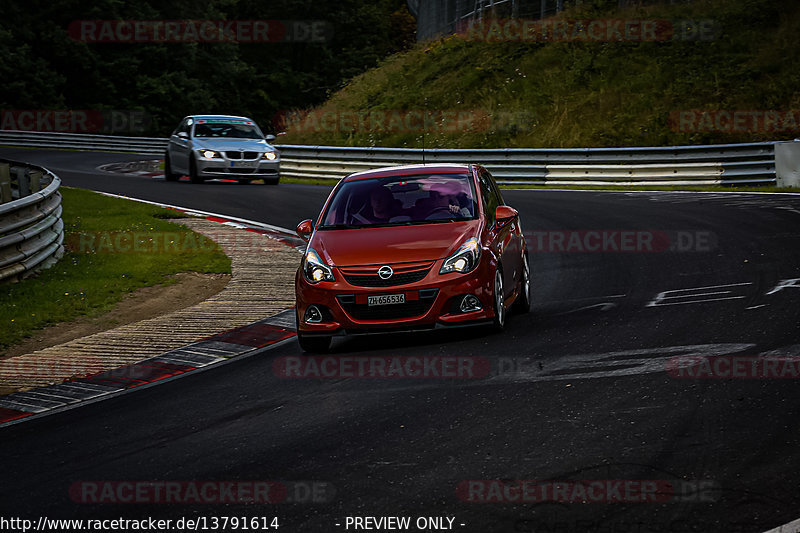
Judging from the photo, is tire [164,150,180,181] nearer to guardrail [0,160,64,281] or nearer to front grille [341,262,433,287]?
guardrail [0,160,64,281]

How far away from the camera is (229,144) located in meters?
28.1

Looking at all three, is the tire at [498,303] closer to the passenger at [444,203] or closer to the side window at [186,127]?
the passenger at [444,203]

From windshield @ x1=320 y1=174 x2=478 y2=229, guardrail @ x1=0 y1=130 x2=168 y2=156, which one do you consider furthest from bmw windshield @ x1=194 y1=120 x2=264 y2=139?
windshield @ x1=320 y1=174 x2=478 y2=229

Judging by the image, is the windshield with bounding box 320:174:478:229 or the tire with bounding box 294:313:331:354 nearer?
the tire with bounding box 294:313:331:354

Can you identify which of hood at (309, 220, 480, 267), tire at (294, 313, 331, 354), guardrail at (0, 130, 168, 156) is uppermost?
hood at (309, 220, 480, 267)

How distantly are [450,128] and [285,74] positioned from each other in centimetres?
3372

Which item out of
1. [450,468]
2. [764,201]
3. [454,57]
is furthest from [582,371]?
[454,57]

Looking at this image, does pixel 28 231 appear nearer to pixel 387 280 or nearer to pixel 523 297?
pixel 387 280

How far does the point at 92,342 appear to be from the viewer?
37.3 ft

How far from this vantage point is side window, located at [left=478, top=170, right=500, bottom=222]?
36.7 ft

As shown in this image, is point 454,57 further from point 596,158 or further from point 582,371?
point 582,371

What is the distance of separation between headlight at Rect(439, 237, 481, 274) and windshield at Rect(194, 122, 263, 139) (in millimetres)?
19203

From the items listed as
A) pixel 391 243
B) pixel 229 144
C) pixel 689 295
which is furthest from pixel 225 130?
pixel 391 243

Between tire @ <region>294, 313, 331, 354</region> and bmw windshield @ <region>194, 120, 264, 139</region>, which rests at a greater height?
bmw windshield @ <region>194, 120, 264, 139</region>
